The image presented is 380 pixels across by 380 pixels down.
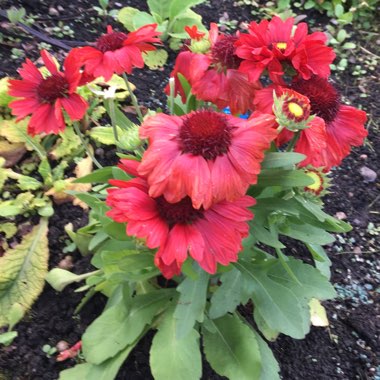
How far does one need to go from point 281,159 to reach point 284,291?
1.23 feet

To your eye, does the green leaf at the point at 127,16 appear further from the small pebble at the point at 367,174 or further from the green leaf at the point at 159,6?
the small pebble at the point at 367,174

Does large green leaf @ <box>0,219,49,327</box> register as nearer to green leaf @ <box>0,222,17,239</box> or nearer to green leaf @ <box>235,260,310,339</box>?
green leaf @ <box>0,222,17,239</box>

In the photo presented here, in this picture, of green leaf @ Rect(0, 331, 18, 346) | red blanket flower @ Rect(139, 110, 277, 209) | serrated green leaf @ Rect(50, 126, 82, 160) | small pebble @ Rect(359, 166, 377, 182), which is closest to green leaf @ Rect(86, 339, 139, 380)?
green leaf @ Rect(0, 331, 18, 346)

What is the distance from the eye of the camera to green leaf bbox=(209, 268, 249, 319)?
1265 millimetres

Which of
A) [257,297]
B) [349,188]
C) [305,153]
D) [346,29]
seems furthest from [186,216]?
[346,29]

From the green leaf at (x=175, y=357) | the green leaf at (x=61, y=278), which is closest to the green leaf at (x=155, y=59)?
the green leaf at (x=61, y=278)

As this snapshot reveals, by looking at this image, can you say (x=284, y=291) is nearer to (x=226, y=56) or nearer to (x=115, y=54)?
(x=226, y=56)

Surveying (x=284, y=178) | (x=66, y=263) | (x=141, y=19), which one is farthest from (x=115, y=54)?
(x=141, y=19)

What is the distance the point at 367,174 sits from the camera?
6.93 ft

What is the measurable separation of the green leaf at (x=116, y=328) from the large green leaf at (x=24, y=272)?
12.5 inches

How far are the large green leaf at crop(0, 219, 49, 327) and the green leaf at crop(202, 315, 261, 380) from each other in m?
0.52

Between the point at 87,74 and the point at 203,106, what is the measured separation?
0.29 meters

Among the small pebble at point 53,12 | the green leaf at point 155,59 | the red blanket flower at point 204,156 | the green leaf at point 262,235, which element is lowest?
the green leaf at point 155,59

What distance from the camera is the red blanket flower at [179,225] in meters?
0.96
